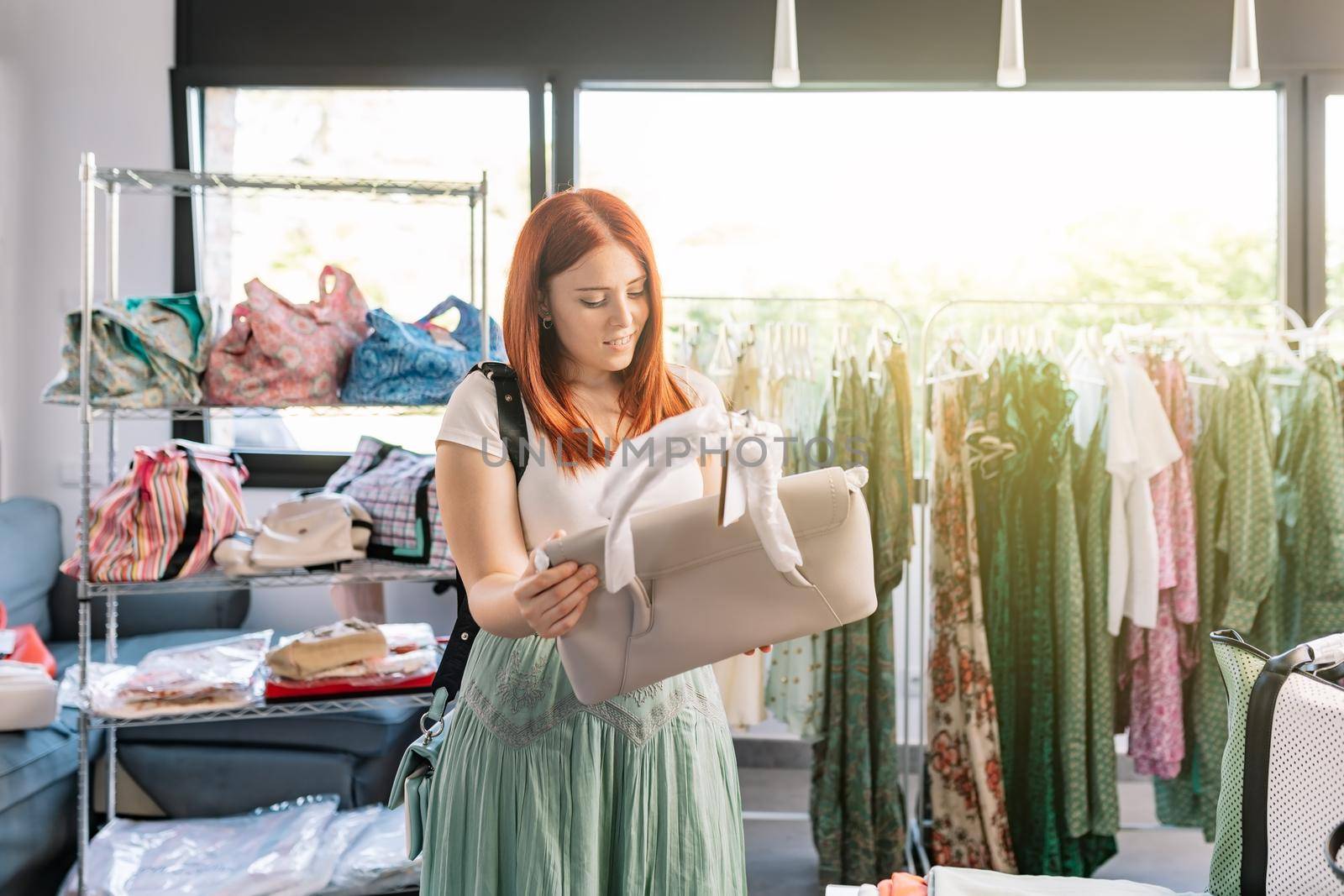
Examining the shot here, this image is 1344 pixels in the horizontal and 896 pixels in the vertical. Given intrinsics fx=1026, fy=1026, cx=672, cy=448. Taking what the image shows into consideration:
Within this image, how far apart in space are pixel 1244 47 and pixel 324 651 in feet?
Result: 9.40

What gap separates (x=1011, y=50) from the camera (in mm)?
2627

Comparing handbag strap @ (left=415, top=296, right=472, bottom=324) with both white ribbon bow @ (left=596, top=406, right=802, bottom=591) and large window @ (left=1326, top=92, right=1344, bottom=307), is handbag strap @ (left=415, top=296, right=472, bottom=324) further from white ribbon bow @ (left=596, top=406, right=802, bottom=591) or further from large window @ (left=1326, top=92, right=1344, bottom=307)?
large window @ (left=1326, top=92, right=1344, bottom=307)

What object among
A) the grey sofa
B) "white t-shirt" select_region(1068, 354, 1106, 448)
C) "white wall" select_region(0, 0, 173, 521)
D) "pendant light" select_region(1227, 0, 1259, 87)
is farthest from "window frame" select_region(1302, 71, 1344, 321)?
"white wall" select_region(0, 0, 173, 521)

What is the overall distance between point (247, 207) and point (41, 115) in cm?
76

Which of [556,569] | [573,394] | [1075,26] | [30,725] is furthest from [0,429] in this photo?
[1075,26]

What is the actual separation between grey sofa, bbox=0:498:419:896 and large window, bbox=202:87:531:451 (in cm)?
65

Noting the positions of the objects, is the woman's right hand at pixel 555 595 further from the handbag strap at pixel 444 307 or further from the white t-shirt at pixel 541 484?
the handbag strap at pixel 444 307

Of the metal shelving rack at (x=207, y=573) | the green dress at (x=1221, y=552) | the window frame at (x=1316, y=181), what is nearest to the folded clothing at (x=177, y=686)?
the metal shelving rack at (x=207, y=573)

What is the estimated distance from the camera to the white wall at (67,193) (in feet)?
11.4

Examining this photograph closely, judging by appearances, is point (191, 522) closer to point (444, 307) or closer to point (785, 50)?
point (444, 307)

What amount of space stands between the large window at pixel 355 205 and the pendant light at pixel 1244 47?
2143 mm

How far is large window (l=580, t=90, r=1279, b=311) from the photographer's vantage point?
350cm

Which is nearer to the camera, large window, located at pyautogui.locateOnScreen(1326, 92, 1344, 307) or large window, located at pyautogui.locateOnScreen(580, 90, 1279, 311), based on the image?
large window, located at pyautogui.locateOnScreen(1326, 92, 1344, 307)

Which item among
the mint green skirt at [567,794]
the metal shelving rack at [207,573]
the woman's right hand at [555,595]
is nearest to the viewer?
the woman's right hand at [555,595]
